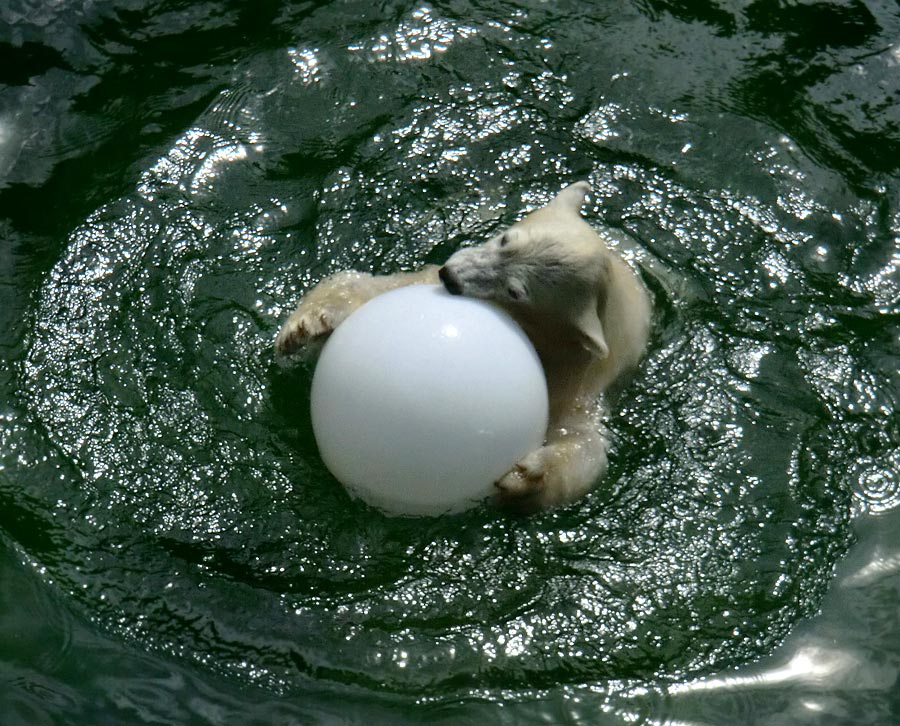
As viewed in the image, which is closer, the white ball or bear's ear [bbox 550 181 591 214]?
the white ball

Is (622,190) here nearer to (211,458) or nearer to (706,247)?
(706,247)

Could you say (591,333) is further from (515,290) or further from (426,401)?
(426,401)

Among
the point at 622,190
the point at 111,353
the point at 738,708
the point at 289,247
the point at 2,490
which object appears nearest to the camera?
the point at 738,708

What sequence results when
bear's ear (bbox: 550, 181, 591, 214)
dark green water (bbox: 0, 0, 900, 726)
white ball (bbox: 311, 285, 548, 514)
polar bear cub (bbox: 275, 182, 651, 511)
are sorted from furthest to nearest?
1. bear's ear (bbox: 550, 181, 591, 214)
2. polar bear cub (bbox: 275, 182, 651, 511)
3. dark green water (bbox: 0, 0, 900, 726)
4. white ball (bbox: 311, 285, 548, 514)

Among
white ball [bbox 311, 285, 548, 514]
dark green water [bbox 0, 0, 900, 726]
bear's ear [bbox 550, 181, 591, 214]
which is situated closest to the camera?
white ball [bbox 311, 285, 548, 514]

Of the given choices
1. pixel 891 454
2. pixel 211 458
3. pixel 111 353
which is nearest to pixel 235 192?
pixel 111 353

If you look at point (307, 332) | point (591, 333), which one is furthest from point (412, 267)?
point (591, 333)

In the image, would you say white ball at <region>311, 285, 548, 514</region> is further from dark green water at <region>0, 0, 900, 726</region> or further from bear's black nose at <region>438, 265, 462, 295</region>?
dark green water at <region>0, 0, 900, 726</region>

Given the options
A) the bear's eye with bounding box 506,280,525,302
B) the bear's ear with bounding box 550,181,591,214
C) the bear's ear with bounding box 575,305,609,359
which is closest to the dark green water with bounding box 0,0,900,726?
the bear's ear with bounding box 575,305,609,359
